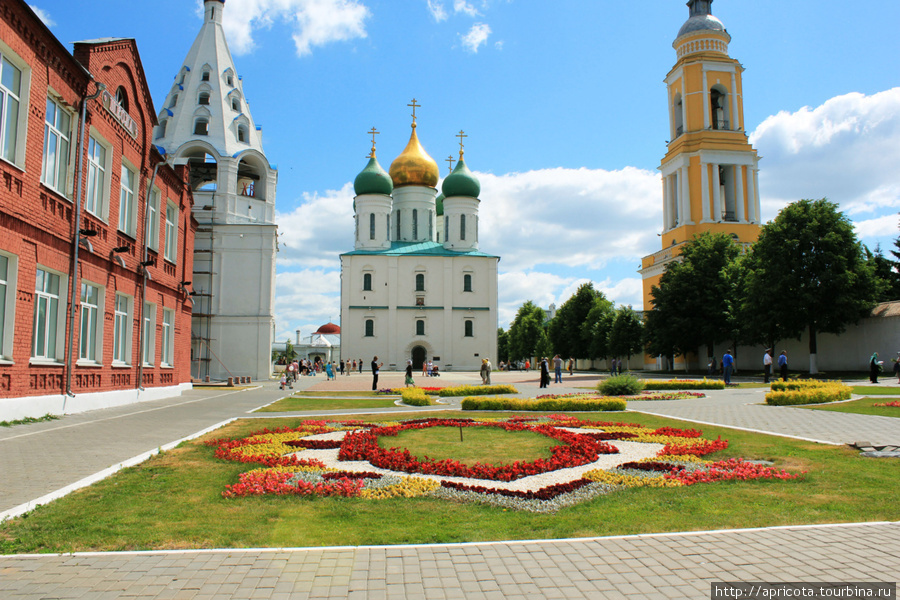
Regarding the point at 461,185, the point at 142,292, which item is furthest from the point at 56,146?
the point at 461,185

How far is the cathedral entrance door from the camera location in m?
64.1

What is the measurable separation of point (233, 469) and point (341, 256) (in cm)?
5764

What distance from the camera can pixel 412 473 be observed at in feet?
25.9

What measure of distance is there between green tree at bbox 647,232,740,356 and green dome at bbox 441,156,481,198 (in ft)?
88.8

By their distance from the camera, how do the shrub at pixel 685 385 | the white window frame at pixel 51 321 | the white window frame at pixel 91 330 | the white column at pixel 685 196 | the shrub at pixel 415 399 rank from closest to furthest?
the white window frame at pixel 51 321 → the white window frame at pixel 91 330 → the shrub at pixel 415 399 → the shrub at pixel 685 385 → the white column at pixel 685 196

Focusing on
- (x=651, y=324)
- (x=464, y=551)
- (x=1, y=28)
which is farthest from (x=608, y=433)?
(x=651, y=324)

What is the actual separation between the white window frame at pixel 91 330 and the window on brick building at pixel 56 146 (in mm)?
2822

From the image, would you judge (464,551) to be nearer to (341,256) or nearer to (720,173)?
(720,173)

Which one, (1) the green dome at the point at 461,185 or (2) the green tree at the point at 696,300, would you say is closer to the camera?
(2) the green tree at the point at 696,300

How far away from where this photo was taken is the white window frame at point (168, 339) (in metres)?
24.7

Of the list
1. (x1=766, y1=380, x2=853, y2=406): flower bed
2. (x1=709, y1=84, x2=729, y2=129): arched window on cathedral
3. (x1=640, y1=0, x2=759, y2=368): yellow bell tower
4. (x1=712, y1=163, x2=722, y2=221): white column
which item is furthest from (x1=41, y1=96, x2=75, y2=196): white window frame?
(x1=709, y1=84, x2=729, y2=129): arched window on cathedral

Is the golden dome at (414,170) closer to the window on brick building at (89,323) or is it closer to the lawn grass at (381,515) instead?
the window on brick building at (89,323)

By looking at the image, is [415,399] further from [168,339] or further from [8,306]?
[168,339]

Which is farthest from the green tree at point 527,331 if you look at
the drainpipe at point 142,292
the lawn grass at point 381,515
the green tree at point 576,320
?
the lawn grass at point 381,515
